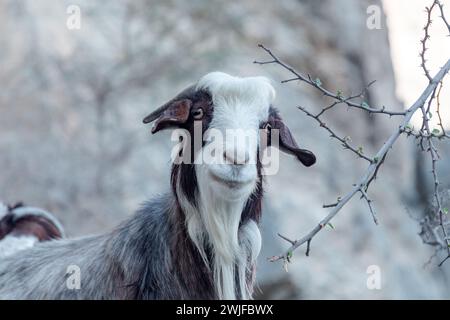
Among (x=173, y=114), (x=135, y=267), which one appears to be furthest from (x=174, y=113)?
(x=135, y=267)

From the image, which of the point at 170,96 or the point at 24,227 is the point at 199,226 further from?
the point at 170,96

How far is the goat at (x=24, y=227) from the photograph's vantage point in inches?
268

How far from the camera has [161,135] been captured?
11.7 metres

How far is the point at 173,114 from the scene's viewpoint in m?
4.79

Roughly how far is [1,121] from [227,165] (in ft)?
26.0

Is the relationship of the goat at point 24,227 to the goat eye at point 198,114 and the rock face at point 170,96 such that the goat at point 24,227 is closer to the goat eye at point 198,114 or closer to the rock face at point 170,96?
the goat eye at point 198,114

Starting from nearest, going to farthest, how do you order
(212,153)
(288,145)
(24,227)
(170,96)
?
1. (212,153)
2. (288,145)
3. (24,227)
4. (170,96)

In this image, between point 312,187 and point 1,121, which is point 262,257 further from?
point 1,121

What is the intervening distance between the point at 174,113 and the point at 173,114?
0.01m

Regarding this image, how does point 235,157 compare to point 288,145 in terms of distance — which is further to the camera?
point 288,145

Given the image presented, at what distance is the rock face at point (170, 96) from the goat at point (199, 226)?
16.5ft
